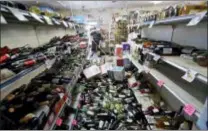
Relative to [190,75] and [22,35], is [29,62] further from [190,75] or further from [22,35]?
[190,75]

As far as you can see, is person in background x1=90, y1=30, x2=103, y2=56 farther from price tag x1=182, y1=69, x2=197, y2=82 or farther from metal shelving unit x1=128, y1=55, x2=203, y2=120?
price tag x1=182, y1=69, x2=197, y2=82

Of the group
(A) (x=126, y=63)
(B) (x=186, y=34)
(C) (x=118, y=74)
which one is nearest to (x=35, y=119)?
(B) (x=186, y=34)

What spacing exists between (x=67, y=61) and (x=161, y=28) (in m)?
1.84

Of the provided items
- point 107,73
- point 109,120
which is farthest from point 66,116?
point 107,73

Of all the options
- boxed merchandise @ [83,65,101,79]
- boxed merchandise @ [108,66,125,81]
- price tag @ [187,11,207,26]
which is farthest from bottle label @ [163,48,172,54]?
boxed merchandise @ [83,65,101,79]

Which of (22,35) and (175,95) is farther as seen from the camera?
(22,35)

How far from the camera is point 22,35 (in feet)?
6.96

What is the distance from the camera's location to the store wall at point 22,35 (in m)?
1.80

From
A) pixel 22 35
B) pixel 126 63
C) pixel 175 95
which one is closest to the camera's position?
pixel 175 95

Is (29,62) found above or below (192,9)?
below

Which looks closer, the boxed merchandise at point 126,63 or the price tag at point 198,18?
the price tag at point 198,18

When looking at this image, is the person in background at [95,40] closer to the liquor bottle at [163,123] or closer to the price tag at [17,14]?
the liquor bottle at [163,123]

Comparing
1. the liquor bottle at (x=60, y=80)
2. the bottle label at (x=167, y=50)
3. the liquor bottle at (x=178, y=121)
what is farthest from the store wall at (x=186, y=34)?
the liquor bottle at (x=60, y=80)

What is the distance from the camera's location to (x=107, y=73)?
4309mm
